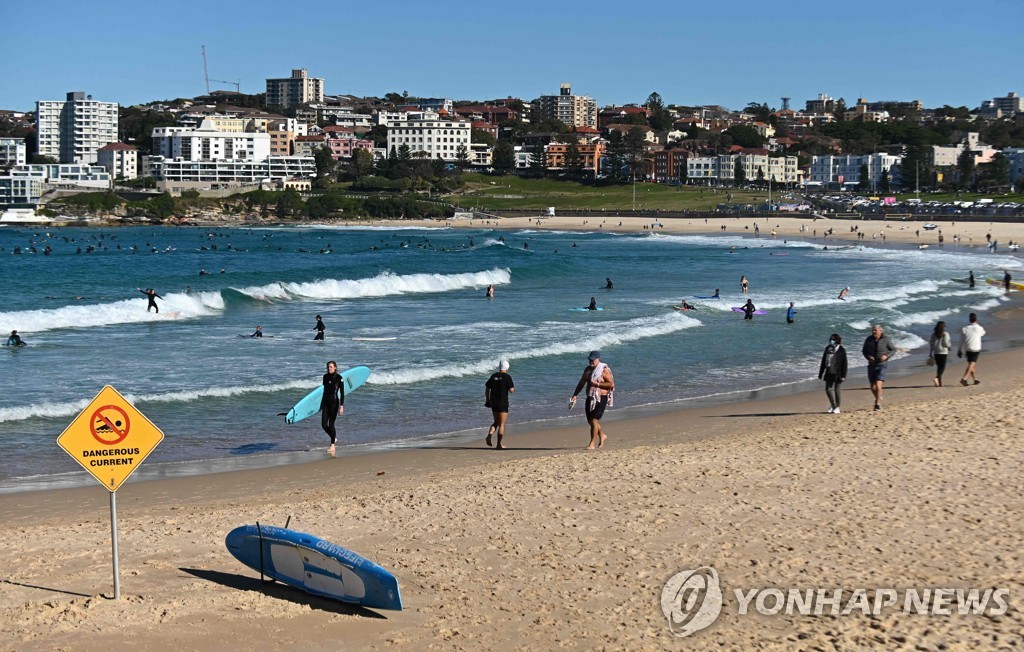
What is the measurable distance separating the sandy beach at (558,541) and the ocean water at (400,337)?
A: 2.54 metres

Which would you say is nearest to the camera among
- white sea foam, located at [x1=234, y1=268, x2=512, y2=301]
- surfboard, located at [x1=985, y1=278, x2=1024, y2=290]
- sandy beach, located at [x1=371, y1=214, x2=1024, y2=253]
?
surfboard, located at [x1=985, y1=278, x2=1024, y2=290]

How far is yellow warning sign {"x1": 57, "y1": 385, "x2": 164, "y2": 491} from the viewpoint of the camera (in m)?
7.47

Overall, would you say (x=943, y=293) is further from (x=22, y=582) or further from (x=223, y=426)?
(x=22, y=582)

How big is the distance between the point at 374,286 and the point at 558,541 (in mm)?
38034

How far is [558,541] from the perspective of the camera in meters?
9.09

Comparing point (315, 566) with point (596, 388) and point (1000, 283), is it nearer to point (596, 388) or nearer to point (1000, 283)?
point (596, 388)

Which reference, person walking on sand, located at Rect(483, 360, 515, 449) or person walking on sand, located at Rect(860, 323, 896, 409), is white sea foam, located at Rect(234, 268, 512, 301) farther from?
person walking on sand, located at Rect(860, 323, 896, 409)

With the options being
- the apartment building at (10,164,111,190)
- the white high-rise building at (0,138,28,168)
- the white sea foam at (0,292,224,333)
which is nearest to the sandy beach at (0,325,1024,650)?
the white sea foam at (0,292,224,333)

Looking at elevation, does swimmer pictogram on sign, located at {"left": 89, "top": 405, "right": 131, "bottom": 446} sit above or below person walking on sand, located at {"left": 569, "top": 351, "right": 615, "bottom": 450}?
above

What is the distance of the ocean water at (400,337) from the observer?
16.3 metres

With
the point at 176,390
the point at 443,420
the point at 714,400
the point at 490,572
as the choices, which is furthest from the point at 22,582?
the point at 714,400

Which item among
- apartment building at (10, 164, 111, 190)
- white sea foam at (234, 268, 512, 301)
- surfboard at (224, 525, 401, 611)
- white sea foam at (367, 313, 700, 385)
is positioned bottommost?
white sea foam at (234, 268, 512, 301)

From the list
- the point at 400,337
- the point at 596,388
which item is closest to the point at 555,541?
the point at 596,388

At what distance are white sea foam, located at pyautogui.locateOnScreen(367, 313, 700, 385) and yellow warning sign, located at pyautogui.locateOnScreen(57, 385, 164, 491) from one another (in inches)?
484
